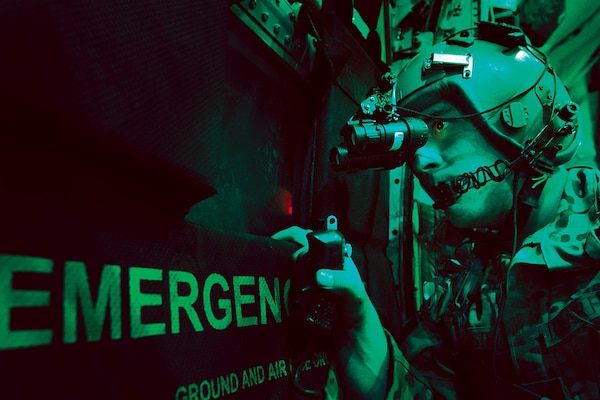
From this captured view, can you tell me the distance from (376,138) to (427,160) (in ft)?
1.30

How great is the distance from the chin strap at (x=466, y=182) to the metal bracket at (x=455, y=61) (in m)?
0.35

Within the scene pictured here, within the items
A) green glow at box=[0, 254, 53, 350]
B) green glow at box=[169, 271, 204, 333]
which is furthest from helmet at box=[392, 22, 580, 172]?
green glow at box=[0, 254, 53, 350]

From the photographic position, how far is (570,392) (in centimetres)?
145

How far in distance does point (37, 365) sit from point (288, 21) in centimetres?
130

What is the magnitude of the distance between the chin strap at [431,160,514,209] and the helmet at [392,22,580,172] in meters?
0.08

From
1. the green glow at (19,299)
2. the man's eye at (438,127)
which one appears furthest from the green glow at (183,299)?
the man's eye at (438,127)

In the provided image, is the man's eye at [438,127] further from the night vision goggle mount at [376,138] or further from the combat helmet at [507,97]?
the night vision goggle mount at [376,138]

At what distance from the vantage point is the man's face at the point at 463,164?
167 centimetres

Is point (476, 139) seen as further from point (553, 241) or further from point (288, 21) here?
point (288, 21)

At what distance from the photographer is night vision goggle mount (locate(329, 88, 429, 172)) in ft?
4.59

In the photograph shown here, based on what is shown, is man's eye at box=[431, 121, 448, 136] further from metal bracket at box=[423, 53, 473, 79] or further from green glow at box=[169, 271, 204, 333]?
green glow at box=[169, 271, 204, 333]

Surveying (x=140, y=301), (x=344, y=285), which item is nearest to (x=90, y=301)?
(x=140, y=301)

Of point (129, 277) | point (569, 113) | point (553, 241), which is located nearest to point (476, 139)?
point (569, 113)

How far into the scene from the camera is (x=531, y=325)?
1581mm
